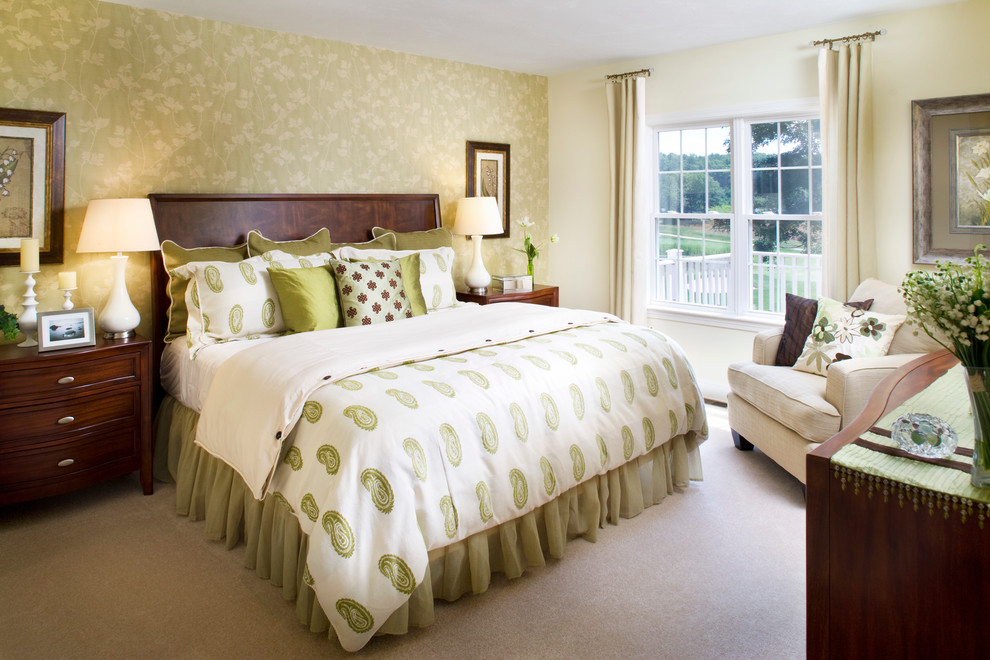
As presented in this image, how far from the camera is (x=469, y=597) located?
2482 mm

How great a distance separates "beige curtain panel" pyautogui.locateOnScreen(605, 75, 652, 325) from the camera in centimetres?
521

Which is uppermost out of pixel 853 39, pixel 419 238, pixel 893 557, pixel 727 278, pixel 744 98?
pixel 853 39

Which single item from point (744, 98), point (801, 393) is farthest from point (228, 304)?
point (744, 98)

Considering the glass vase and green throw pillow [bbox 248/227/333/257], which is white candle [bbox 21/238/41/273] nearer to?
green throw pillow [bbox 248/227/333/257]

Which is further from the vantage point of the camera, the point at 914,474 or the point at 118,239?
the point at 118,239

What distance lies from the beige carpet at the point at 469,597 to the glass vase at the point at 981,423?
1.03 meters

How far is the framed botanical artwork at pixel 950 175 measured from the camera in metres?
3.78

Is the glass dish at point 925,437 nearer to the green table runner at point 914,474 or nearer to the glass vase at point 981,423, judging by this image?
the green table runner at point 914,474

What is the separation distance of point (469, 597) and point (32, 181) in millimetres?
2893

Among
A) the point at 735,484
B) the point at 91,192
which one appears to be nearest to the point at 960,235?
the point at 735,484

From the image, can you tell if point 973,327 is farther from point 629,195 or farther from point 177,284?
point 629,195

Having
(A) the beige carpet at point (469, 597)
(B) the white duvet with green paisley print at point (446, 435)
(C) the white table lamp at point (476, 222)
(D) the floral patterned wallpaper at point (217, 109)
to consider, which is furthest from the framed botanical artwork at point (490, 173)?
(A) the beige carpet at point (469, 597)

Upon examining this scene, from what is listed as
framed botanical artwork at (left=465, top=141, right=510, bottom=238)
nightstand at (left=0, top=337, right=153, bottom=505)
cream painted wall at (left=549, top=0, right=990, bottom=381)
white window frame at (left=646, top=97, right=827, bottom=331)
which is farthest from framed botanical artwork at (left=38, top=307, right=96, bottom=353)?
white window frame at (left=646, top=97, right=827, bottom=331)

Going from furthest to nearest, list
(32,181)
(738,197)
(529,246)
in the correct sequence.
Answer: (529,246), (738,197), (32,181)
